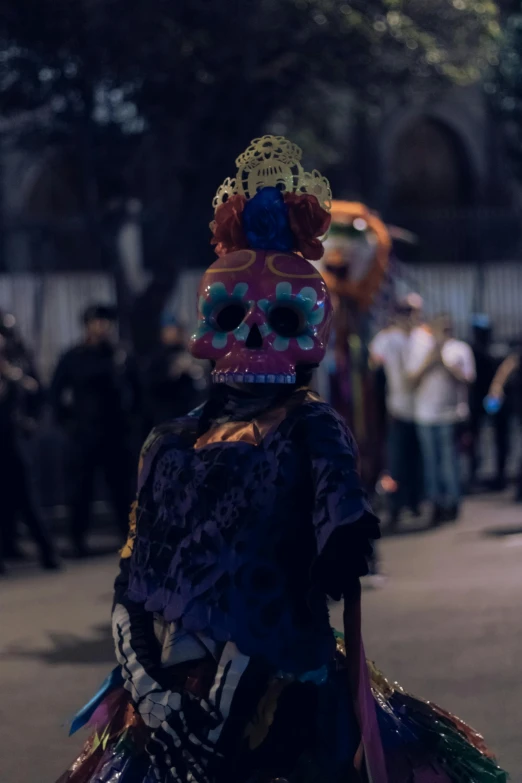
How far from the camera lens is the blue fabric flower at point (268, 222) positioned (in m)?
3.10

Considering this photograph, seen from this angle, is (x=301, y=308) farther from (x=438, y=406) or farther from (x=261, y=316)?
(x=438, y=406)

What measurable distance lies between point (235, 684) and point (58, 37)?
899 cm

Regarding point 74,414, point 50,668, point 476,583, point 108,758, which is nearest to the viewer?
point 108,758

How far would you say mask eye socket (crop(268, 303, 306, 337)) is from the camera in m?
3.02

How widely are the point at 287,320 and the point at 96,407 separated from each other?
5949 millimetres

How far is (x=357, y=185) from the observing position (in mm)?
20219

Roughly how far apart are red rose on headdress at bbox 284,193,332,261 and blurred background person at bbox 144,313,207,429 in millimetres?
6832

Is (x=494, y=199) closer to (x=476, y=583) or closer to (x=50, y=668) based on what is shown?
(x=476, y=583)

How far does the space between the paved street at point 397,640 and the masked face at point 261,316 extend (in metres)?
1.95

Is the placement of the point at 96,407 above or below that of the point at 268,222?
below

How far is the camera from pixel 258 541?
2797 mm

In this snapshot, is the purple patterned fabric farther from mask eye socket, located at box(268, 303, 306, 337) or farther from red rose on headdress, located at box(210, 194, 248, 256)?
red rose on headdress, located at box(210, 194, 248, 256)

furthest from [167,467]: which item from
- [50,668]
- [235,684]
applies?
[50,668]

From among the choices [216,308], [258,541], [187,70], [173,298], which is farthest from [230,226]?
[173,298]
